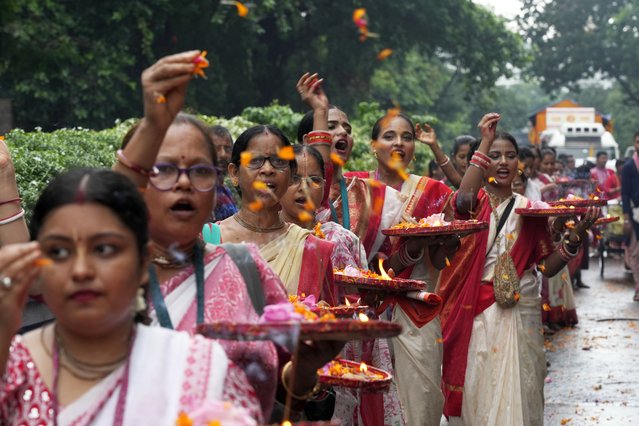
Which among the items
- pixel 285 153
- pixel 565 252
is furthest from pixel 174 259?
pixel 565 252

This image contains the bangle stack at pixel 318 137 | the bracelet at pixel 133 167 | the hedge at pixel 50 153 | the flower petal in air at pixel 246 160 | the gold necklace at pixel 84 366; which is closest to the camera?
the gold necklace at pixel 84 366

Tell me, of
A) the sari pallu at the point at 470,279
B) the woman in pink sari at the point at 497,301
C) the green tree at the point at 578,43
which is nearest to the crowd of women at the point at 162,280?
the woman in pink sari at the point at 497,301

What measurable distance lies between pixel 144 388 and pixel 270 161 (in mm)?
2948

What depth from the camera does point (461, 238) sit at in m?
9.23

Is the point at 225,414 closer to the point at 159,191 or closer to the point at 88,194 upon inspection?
the point at 88,194

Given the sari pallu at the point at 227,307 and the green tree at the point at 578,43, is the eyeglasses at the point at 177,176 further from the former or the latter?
the green tree at the point at 578,43

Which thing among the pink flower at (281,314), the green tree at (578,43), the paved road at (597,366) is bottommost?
the paved road at (597,366)

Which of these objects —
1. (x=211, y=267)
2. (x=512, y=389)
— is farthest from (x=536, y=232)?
(x=211, y=267)

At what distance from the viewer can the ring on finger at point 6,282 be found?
3.00 m

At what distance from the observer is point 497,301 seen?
8945 mm

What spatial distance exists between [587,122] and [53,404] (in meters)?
38.8

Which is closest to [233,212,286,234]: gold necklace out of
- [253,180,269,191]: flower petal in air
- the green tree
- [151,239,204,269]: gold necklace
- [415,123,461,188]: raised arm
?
[253,180,269,191]: flower petal in air

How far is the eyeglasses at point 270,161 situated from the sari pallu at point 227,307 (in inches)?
80.0

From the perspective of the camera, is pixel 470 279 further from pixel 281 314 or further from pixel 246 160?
pixel 281 314
